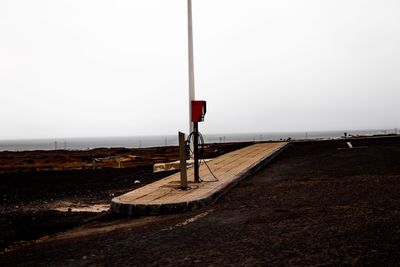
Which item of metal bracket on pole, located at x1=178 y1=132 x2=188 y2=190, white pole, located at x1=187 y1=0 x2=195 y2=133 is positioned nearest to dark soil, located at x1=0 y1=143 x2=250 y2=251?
metal bracket on pole, located at x1=178 y1=132 x2=188 y2=190

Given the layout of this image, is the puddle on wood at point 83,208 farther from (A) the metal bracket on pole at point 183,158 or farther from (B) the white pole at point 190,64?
(B) the white pole at point 190,64

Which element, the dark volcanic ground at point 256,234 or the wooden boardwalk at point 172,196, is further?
the wooden boardwalk at point 172,196

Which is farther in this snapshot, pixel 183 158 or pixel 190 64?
pixel 190 64

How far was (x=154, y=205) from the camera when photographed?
6840mm

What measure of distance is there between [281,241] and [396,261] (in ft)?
3.86

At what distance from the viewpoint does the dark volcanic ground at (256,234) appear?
391 cm

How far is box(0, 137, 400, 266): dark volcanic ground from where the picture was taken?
12.8ft

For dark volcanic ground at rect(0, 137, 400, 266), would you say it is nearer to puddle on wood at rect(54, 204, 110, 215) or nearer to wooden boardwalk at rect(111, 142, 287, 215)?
wooden boardwalk at rect(111, 142, 287, 215)

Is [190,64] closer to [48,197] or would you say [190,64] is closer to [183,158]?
[48,197]

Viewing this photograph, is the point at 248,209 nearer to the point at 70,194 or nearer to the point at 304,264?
the point at 304,264

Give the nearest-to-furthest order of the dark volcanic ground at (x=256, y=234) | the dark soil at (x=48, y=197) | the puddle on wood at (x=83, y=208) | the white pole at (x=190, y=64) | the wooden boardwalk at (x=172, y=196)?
the dark volcanic ground at (x=256, y=234) → the wooden boardwalk at (x=172, y=196) → the dark soil at (x=48, y=197) → the puddle on wood at (x=83, y=208) → the white pole at (x=190, y=64)

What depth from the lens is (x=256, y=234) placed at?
476 centimetres

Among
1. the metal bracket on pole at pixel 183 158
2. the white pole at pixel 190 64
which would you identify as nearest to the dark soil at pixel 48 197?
the metal bracket on pole at pixel 183 158

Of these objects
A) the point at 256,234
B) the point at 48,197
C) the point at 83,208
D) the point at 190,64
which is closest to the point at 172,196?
the point at 83,208
